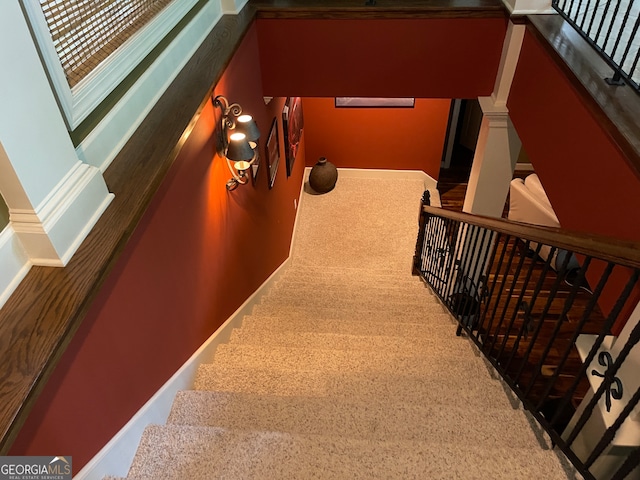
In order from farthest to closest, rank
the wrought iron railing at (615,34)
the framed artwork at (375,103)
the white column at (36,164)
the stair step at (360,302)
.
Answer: the framed artwork at (375,103)
the stair step at (360,302)
the wrought iron railing at (615,34)
the white column at (36,164)

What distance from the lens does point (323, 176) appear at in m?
6.48

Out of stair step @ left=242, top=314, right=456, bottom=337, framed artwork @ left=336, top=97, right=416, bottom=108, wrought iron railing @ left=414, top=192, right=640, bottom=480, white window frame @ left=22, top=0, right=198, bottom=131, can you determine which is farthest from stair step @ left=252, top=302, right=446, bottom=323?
framed artwork @ left=336, top=97, right=416, bottom=108

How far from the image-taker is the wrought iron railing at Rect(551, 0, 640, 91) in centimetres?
197

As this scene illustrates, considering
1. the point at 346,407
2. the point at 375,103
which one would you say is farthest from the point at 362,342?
the point at 375,103

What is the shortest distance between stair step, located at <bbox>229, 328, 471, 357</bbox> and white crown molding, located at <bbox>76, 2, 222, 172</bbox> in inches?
55.2

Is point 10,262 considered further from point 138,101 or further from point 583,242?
point 583,242

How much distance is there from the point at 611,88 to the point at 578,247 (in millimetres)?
1144

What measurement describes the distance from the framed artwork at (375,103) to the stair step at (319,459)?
529cm

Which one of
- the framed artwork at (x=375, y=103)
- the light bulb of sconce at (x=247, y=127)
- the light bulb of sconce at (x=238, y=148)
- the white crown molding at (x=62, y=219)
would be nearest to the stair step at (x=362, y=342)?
the light bulb of sconce at (x=238, y=148)

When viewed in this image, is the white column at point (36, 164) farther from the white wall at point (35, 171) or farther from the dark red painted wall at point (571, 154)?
the dark red painted wall at point (571, 154)

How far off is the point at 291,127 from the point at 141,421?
4.05m

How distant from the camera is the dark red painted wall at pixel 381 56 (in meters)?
3.10

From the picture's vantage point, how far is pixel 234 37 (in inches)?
103

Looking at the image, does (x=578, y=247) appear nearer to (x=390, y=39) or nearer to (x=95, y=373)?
(x=95, y=373)
